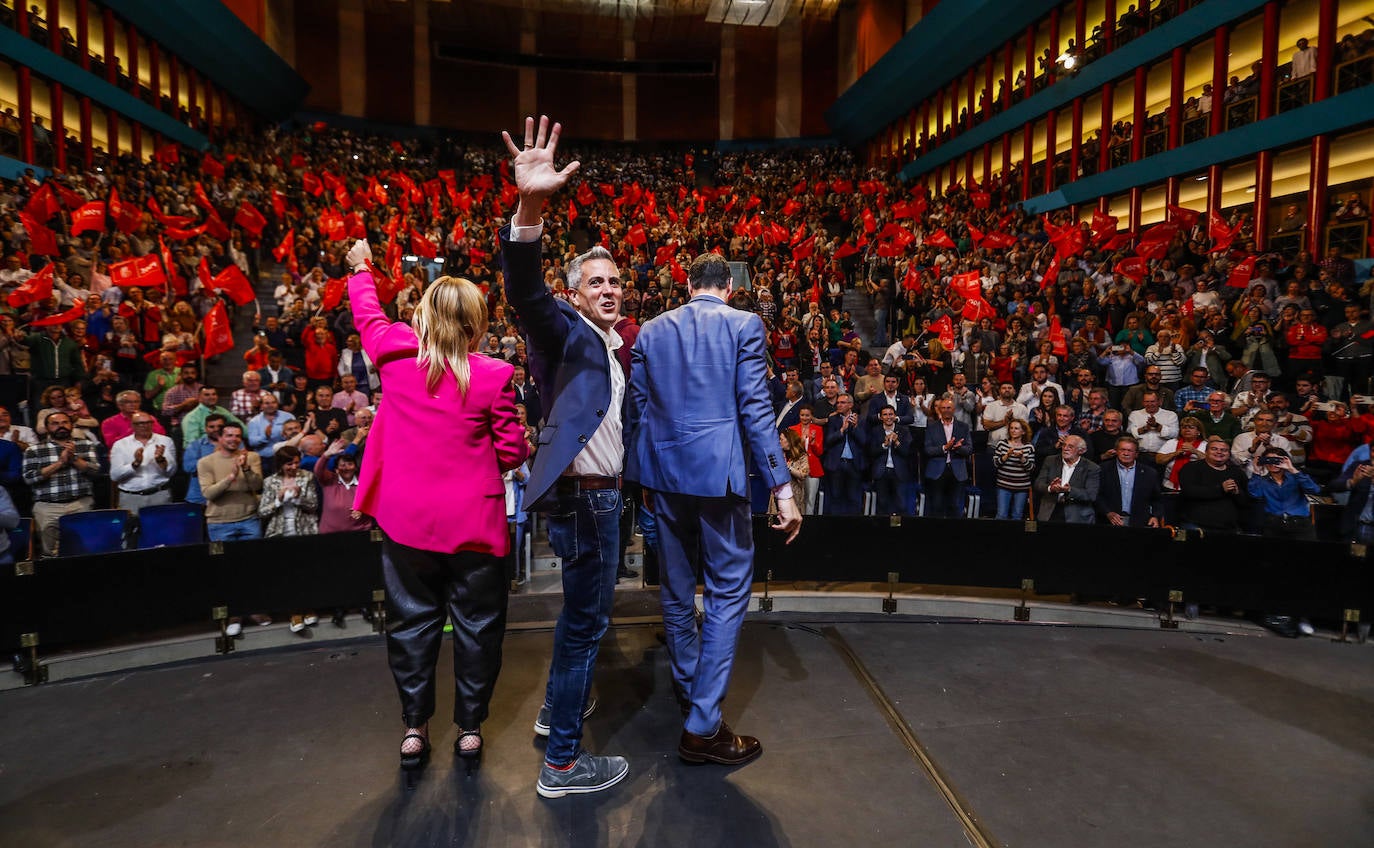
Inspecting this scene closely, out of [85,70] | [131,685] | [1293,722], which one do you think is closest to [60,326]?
[131,685]

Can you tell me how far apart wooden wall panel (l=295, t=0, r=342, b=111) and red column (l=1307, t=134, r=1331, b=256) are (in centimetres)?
2920

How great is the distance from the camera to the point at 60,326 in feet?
24.6

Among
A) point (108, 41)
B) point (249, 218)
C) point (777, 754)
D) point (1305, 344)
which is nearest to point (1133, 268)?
point (1305, 344)

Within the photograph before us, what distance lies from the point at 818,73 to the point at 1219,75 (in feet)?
62.5

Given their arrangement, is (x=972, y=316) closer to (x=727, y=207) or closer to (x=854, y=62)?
(x=727, y=207)

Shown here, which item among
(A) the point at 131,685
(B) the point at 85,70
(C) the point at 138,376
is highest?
(B) the point at 85,70

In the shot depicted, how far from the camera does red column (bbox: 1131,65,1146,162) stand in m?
15.5

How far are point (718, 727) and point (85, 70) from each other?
2134cm

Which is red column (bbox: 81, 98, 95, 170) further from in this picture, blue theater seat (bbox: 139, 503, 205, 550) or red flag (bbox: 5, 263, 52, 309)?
blue theater seat (bbox: 139, 503, 205, 550)

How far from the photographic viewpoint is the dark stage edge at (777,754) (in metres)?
2.60

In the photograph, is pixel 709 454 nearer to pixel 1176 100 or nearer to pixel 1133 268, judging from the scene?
pixel 1133 268

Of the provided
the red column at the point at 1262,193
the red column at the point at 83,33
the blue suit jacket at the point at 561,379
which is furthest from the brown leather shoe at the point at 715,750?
the red column at the point at 83,33

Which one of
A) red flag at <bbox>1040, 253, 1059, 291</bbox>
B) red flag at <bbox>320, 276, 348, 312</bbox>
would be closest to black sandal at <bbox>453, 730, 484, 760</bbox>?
red flag at <bbox>320, 276, 348, 312</bbox>

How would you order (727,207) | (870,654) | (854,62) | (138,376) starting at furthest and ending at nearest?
(854,62), (727,207), (138,376), (870,654)
